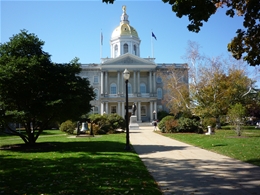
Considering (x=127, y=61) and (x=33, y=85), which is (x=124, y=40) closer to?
(x=127, y=61)

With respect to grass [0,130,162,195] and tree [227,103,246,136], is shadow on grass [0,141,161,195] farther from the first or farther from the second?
tree [227,103,246,136]

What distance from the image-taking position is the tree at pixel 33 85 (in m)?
12.5

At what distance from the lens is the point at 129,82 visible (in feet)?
218

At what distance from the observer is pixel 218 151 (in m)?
11.8

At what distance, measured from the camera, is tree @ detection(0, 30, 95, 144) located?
12.5 meters

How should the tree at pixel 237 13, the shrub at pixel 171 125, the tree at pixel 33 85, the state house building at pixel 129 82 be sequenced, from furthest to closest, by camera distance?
the state house building at pixel 129 82 < the shrub at pixel 171 125 < the tree at pixel 33 85 < the tree at pixel 237 13

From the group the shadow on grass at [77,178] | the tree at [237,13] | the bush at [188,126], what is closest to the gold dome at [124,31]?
the bush at [188,126]

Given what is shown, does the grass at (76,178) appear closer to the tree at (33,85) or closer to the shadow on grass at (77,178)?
the shadow on grass at (77,178)

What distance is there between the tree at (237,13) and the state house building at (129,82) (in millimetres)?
49856

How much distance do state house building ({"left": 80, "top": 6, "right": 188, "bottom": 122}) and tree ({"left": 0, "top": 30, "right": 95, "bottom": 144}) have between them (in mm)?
45374

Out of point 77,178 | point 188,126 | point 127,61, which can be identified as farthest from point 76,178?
point 127,61

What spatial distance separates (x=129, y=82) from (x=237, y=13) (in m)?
57.2

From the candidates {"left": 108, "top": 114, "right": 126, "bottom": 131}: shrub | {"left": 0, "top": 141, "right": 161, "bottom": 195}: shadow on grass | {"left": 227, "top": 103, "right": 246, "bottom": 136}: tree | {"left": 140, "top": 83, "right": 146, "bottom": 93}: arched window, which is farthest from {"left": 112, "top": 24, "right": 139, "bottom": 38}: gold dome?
{"left": 0, "top": 141, "right": 161, "bottom": 195}: shadow on grass

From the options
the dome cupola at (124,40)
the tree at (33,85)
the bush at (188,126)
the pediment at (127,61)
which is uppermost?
the dome cupola at (124,40)
